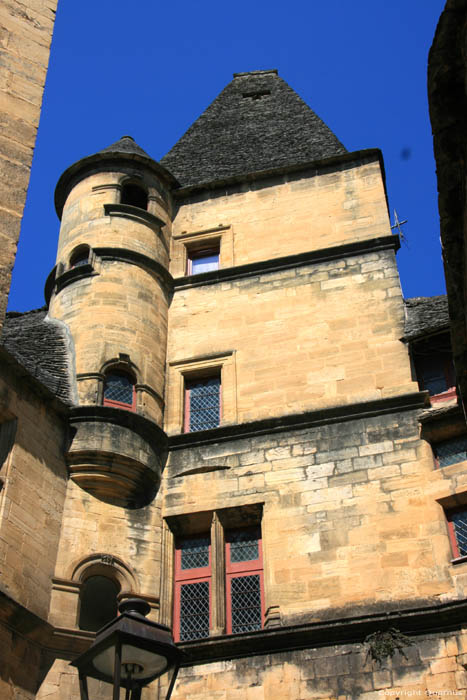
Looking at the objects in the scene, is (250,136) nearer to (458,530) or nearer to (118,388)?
(118,388)

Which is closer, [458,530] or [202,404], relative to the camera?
[458,530]

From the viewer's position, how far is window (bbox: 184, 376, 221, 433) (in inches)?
550

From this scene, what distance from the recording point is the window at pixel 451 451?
12250mm

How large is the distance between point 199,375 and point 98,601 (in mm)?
3867

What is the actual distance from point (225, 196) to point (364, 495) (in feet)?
22.2

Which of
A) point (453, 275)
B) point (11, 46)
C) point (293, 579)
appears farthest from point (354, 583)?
point (11, 46)

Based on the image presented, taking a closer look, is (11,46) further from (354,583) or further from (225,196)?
(225,196)

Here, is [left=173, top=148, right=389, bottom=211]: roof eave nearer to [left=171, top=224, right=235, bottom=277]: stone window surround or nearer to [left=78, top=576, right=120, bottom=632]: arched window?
[left=171, top=224, right=235, bottom=277]: stone window surround

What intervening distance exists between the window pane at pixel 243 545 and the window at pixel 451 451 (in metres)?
2.47

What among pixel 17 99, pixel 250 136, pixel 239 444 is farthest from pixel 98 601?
pixel 250 136

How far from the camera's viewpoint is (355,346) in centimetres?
1395

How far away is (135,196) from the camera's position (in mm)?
17031

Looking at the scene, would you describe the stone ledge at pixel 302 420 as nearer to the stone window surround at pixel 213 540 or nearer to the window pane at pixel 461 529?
the stone window surround at pixel 213 540

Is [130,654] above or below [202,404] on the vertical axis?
below
